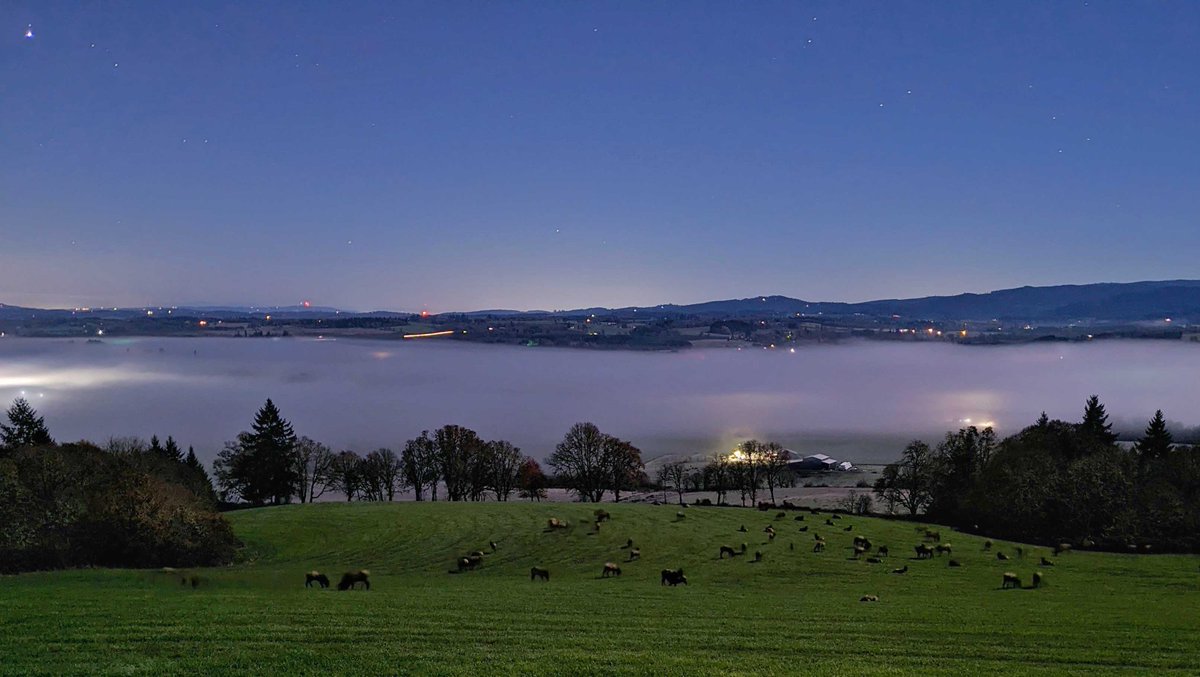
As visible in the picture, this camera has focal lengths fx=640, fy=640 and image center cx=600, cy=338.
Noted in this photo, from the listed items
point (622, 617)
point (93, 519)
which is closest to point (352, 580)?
point (622, 617)

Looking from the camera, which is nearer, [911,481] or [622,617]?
[622,617]

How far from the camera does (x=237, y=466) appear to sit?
231 ft

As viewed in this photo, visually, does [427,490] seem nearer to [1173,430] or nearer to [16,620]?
[16,620]

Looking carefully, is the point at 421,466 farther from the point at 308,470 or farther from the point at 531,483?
the point at 308,470

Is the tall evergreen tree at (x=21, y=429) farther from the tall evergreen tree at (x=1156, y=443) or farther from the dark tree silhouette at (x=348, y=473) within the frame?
the tall evergreen tree at (x=1156, y=443)

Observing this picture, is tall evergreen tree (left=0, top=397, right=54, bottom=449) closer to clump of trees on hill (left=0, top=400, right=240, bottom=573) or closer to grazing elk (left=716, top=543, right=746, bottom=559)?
clump of trees on hill (left=0, top=400, right=240, bottom=573)

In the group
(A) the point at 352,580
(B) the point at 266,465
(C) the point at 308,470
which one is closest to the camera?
(A) the point at 352,580

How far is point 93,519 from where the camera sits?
104ft

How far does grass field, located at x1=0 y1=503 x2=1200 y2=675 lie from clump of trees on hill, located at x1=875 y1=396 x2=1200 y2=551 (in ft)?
35.4

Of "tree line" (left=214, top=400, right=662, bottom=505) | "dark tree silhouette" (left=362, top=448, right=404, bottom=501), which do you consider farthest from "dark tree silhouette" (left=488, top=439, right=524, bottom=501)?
"dark tree silhouette" (left=362, top=448, right=404, bottom=501)

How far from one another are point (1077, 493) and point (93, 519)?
2326 inches

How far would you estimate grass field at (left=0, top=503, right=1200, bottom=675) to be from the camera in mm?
13320

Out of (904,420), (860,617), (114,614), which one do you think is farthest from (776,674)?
(904,420)

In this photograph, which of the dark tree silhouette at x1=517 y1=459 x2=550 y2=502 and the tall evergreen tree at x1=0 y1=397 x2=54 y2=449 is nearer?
the tall evergreen tree at x1=0 y1=397 x2=54 y2=449
